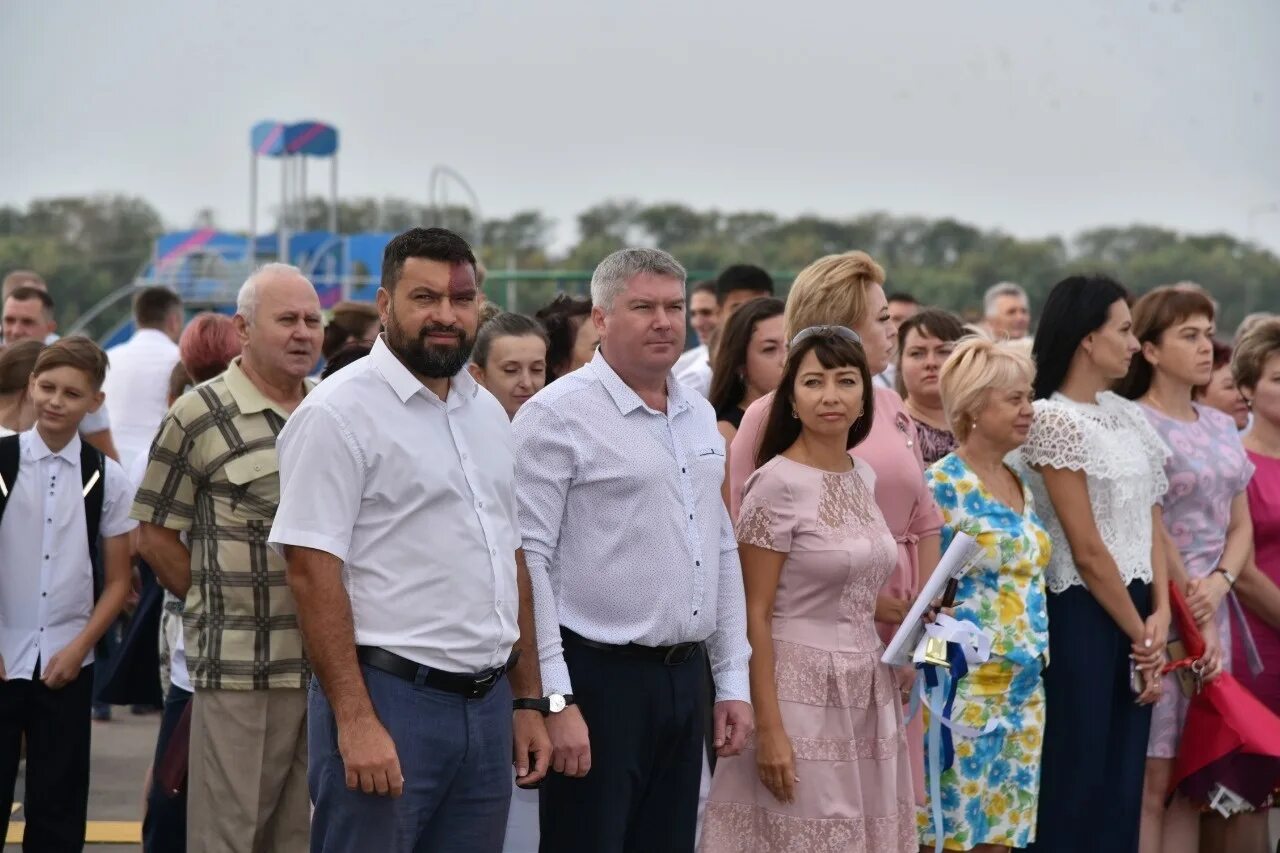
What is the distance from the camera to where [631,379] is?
4379 millimetres

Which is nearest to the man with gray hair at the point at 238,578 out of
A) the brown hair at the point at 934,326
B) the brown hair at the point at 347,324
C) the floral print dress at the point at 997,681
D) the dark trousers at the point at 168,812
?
the dark trousers at the point at 168,812

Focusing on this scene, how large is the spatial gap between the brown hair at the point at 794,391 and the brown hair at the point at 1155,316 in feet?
6.07

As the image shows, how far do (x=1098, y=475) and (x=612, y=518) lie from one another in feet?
7.28

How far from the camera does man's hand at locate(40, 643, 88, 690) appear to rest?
210 inches

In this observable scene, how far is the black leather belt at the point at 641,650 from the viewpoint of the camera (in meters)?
4.23

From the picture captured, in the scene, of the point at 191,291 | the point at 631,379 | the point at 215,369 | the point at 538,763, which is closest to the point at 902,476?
the point at 631,379

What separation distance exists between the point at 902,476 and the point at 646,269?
1240mm

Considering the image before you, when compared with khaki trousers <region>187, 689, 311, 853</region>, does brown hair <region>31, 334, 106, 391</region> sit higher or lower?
higher

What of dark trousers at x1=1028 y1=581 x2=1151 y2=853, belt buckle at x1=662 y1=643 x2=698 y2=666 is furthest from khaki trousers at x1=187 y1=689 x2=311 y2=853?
dark trousers at x1=1028 y1=581 x2=1151 y2=853

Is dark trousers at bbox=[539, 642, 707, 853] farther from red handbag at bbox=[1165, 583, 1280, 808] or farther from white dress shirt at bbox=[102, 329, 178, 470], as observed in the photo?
white dress shirt at bbox=[102, 329, 178, 470]

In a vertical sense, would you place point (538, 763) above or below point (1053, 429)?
below

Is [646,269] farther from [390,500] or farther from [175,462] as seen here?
[175,462]

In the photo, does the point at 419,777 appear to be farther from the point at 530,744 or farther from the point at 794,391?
the point at 794,391

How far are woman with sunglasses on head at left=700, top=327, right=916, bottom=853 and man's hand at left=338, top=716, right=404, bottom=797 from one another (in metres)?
1.39
